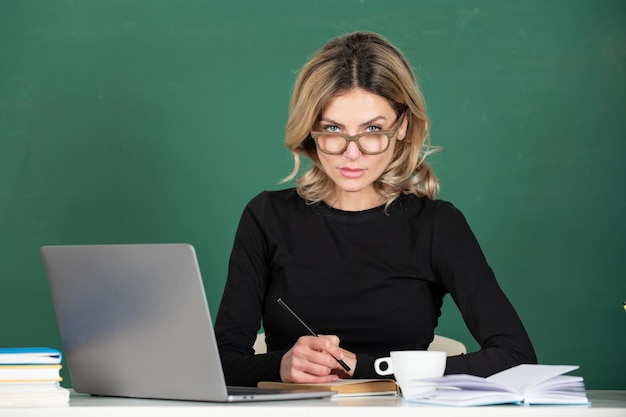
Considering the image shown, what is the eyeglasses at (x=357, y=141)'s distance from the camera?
2.15 metres

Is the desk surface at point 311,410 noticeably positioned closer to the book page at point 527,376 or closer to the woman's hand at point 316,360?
the book page at point 527,376

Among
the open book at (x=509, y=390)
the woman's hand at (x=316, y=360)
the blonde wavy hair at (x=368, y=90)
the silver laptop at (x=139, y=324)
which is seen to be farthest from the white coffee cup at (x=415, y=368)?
the blonde wavy hair at (x=368, y=90)

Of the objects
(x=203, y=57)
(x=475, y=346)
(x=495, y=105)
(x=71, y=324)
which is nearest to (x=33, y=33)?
(x=203, y=57)

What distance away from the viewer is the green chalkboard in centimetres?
334

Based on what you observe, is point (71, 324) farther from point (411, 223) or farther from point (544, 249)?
point (544, 249)

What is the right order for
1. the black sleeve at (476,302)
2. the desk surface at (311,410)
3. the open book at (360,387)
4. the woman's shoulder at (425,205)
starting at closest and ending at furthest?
the desk surface at (311,410), the open book at (360,387), the black sleeve at (476,302), the woman's shoulder at (425,205)

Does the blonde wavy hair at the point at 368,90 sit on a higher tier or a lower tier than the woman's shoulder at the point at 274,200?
higher

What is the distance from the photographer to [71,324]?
150 centimetres

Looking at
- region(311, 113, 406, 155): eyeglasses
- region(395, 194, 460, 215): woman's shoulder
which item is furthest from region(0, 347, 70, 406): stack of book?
region(395, 194, 460, 215): woman's shoulder

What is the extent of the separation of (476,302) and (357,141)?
458mm

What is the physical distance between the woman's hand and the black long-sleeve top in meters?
0.39

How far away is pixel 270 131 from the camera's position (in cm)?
346

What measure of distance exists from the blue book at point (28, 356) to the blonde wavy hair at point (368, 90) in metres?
0.96

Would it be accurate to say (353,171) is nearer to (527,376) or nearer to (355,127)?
(355,127)
